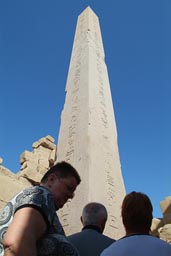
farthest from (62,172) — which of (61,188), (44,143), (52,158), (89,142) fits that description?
(44,143)

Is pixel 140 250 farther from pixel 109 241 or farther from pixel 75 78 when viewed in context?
pixel 75 78

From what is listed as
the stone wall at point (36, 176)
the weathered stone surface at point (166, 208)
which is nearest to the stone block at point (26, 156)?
the stone wall at point (36, 176)

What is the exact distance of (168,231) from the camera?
5.50 meters

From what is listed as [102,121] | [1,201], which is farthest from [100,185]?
[1,201]

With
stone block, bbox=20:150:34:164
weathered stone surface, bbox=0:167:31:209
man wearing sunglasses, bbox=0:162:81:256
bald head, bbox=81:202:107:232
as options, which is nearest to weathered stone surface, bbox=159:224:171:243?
weathered stone surface, bbox=0:167:31:209

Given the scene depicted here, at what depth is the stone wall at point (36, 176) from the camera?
5.04m

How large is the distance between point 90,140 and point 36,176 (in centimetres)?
374

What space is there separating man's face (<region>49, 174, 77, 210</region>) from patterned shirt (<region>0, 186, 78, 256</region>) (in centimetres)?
12

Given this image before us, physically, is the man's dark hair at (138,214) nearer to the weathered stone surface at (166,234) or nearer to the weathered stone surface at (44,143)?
the weathered stone surface at (166,234)

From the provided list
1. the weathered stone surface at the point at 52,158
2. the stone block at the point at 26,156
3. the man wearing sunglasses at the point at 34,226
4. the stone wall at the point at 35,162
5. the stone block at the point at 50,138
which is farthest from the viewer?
the stone block at the point at 50,138

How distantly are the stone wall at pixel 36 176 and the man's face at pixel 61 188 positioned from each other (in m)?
3.39

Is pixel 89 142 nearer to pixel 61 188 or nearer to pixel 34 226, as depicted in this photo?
pixel 61 188

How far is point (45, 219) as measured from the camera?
126 centimetres

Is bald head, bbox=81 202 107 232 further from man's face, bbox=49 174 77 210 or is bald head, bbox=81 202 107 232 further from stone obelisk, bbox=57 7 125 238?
stone obelisk, bbox=57 7 125 238
